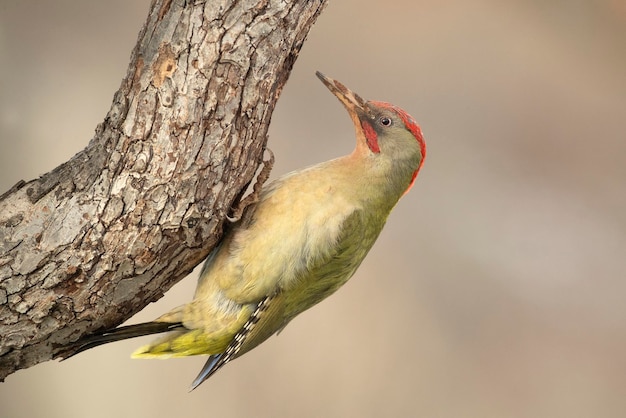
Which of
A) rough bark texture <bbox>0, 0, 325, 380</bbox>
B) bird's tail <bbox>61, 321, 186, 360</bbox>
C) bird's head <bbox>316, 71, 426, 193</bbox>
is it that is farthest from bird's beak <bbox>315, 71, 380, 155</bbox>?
bird's tail <bbox>61, 321, 186, 360</bbox>

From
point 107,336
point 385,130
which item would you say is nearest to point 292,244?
point 385,130

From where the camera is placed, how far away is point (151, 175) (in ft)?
6.85

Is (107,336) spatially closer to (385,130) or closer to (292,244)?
(292,244)

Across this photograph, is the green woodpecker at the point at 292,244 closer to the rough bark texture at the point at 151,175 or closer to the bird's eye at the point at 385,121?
the bird's eye at the point at 385,121

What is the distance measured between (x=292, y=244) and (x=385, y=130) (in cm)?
55

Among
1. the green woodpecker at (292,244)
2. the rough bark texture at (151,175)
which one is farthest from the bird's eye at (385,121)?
the rough bark texture at (151,175)

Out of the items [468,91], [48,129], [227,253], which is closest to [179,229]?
[227,253]

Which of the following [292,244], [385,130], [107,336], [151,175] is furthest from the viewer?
[385,130]

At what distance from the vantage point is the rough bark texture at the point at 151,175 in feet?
6.68

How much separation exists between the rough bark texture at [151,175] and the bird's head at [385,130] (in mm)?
466

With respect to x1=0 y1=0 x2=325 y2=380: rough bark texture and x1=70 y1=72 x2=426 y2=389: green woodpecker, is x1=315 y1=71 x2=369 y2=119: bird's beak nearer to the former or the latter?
x1=70 y1=72 x2=426 y2=389: green woodpecker

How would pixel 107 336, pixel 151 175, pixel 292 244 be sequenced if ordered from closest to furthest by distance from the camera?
→ pixel 151 175, pixel 107 336, pixel 292 244

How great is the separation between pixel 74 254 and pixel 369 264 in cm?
Result: 224

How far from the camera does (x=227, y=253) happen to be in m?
2.44
